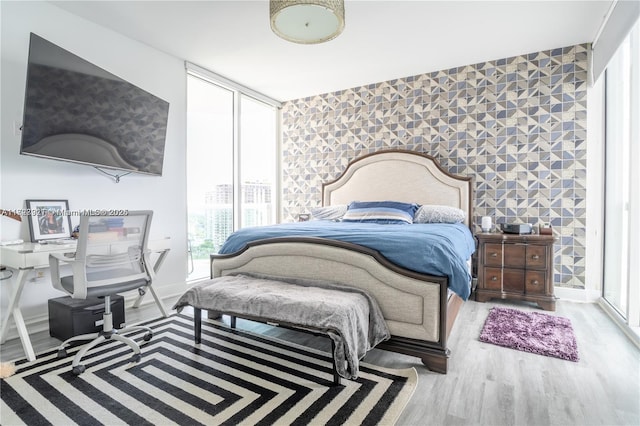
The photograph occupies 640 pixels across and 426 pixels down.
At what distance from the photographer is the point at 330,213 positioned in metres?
4.61

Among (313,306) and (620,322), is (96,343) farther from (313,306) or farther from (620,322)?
(620,322)

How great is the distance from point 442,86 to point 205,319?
3882 millimetres

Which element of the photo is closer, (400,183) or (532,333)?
(532,333)

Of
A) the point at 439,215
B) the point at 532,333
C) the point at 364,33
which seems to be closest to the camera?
the point at 532,333

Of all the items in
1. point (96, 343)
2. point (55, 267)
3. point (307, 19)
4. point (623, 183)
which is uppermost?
point (307, 19)

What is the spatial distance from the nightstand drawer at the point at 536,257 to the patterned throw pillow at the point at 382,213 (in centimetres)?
122

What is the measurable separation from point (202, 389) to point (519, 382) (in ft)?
5.93

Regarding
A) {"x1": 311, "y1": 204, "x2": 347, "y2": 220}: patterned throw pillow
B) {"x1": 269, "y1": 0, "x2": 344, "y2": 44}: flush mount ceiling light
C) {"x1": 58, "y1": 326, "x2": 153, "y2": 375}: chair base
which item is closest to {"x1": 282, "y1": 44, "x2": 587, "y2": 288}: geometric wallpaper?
{"x1": 311, "y1": 204, "x2": 347, "y2": 220}: patterned throw pillow

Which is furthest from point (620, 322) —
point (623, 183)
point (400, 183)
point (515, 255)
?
point (400, 183)

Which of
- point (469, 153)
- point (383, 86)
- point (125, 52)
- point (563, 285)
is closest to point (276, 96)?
point (383, 86)

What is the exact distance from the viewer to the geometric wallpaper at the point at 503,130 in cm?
374

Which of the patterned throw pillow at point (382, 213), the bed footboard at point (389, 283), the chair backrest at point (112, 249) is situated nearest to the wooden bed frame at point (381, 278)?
the bed footboard at point (389, 283)

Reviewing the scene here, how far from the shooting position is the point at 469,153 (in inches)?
168

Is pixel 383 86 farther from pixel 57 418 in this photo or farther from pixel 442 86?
pixel 57 418
